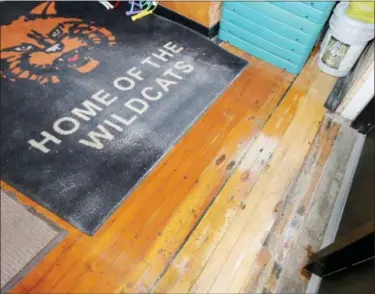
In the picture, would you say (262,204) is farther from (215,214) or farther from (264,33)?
(264,33)

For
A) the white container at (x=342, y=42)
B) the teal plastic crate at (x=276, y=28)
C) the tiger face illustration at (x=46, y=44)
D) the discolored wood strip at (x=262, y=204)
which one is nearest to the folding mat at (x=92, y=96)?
the tiger face illustration at (x=46, y=44)

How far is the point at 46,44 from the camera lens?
7.04ft

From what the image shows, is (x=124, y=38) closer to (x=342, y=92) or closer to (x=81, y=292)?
(x=342, y=92)

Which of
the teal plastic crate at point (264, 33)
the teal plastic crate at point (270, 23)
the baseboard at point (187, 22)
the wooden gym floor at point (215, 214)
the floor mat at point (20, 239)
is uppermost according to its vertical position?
the teal plastic crate at point (270, 23)

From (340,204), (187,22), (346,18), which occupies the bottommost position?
(340,204)

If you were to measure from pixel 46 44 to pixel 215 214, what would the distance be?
1624 millimetres

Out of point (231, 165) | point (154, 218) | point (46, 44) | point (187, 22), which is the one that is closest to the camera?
point (154, 218)

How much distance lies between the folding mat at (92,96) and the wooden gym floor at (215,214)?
0.10m

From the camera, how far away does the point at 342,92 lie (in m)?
2.12

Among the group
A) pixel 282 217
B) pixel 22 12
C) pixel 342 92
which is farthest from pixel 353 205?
pixel 22 12

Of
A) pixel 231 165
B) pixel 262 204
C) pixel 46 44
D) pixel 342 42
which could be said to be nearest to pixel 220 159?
pixel 231 165

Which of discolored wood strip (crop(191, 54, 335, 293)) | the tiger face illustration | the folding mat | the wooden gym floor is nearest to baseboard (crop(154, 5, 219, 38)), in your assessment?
the folding mat

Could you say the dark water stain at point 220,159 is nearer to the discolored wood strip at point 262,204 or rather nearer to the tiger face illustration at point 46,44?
the discolored wood strip at point 262,204

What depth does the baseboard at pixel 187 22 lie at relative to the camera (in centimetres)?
238
